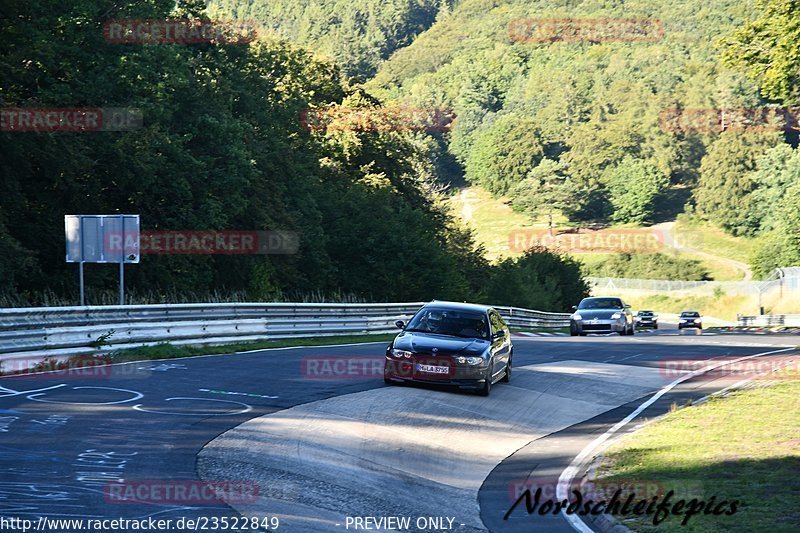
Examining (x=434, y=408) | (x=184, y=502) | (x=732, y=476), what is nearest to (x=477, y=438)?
(x=434, y=408)

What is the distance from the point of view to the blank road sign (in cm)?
2194

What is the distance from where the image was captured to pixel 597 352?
27500 mm

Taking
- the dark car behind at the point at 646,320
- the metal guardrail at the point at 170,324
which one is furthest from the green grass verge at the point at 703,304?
the metal guardrail at the point at 170,324

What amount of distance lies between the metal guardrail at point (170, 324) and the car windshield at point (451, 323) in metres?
5.98

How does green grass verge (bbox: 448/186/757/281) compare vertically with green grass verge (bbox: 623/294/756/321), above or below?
above

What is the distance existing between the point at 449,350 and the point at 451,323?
1254mm

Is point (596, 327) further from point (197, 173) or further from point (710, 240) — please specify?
point (710, 240)

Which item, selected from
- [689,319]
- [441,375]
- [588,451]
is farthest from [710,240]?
[588,451]

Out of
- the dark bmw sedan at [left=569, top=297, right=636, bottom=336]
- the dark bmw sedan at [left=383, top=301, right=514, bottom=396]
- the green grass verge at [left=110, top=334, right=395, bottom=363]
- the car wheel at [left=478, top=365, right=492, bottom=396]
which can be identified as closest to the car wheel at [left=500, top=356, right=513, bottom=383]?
the dark bmw sedan at [left=383, top=301, right=514, bottom=396]

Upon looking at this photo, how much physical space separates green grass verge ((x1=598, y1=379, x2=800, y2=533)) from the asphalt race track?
0.95 metres

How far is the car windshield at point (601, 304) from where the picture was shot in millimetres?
37531

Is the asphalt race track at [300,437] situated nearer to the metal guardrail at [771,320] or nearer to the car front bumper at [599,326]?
the car front bumper at [599,326]

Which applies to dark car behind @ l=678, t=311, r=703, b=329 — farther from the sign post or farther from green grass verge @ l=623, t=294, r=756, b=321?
the sign post

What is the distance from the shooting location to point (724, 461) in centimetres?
1277
